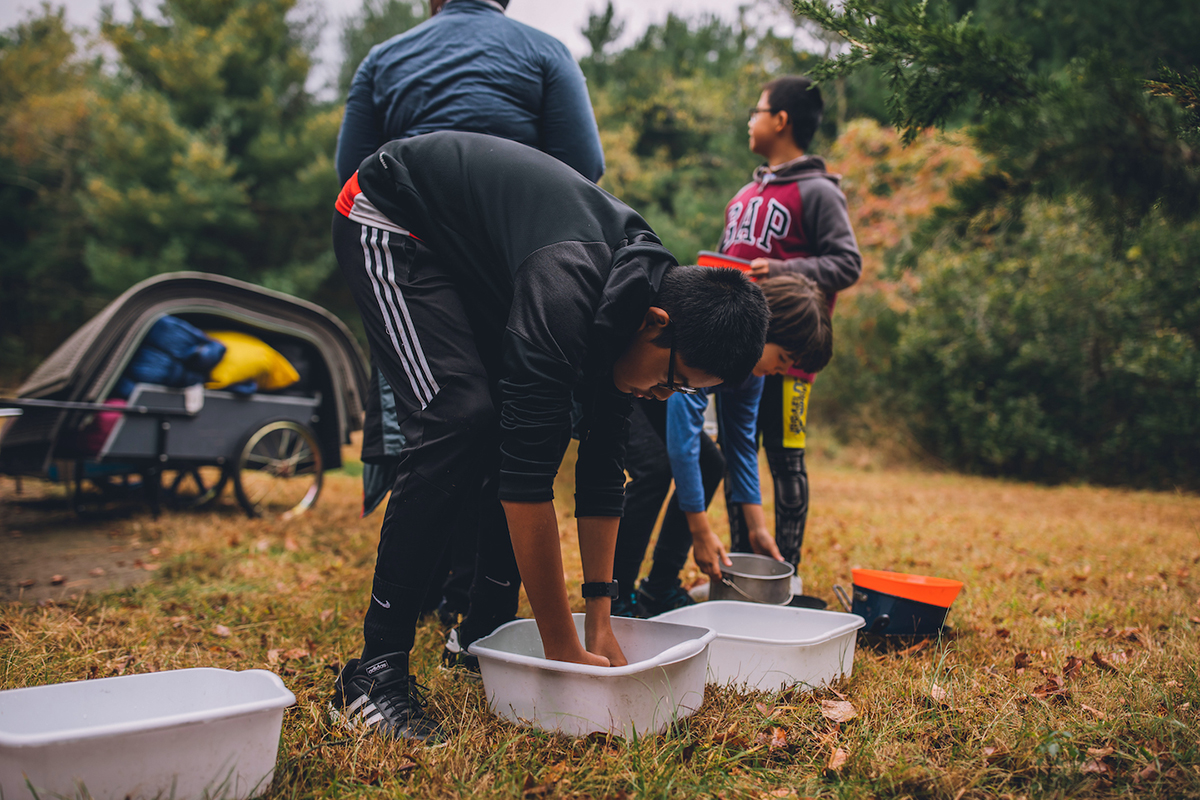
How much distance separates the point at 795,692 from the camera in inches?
70.3

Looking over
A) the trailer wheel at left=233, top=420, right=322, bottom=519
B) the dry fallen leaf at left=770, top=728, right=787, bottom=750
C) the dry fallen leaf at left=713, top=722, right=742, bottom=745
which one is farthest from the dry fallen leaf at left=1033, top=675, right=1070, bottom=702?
the trailer wheel at left=233, top=420, right=322, bottom=519

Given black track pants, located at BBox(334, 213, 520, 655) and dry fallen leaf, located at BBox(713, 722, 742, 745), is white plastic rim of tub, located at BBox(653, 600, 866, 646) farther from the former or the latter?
black track pants, located at BBox(334, 213, 520, 655)

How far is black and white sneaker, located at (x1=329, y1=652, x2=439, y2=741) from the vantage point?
152cm

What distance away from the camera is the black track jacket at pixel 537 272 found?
140cm

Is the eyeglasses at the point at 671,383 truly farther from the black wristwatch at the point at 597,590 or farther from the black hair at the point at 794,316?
the black hair at the point at 794,316

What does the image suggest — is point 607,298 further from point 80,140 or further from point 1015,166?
point 80,140

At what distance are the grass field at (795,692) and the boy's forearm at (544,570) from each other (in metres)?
0.21

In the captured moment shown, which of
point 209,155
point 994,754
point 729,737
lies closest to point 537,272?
point 729,737

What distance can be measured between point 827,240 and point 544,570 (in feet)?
5.98

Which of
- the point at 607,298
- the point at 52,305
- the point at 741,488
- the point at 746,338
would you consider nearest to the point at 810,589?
the point at 741,488

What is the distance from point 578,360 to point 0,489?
5.79 metres

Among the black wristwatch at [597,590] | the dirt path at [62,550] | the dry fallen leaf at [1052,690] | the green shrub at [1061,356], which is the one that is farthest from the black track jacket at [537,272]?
the green shrub at [1061,356]

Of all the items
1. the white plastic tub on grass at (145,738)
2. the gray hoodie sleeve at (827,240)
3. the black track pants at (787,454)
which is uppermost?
the gray hoodie sleeve at (827,240)

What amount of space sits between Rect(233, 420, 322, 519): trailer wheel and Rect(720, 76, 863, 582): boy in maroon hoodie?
9.72 ft
